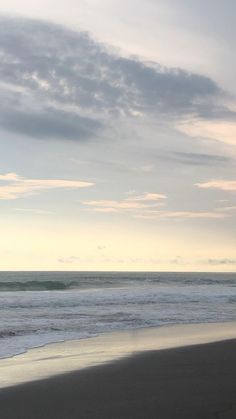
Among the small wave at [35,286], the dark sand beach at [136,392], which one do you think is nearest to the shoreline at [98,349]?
the dark sand beach at [136,392]

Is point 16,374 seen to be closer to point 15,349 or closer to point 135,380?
point 135,380

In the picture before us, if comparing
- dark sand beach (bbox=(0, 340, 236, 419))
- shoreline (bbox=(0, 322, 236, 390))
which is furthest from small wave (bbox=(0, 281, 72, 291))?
dark sand beach (bbox=(0, 340, 236, 419))

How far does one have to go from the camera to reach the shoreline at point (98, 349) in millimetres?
9078

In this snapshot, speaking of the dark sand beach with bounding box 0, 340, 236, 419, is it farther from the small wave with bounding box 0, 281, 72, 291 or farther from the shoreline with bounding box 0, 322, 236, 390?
the small wave with bounding box 0, 281, 72, 291

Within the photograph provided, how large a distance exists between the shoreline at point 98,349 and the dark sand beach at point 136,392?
51 centimetres

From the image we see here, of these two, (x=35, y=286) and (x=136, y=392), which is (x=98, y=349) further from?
(x=35, y=286)

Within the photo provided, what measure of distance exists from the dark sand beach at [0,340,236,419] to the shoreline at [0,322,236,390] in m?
0.51

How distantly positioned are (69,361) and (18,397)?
3.03m

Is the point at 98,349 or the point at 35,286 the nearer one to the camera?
the point at 98,349

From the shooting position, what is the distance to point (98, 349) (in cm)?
1178

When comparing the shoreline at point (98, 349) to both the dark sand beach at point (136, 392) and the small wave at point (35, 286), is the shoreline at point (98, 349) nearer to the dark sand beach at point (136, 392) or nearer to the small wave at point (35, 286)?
the dark sand beach at point (136, 392)

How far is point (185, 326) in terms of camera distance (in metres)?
16.9

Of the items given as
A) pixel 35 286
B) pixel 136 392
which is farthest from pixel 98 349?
pixel 35 286

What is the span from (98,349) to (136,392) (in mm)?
4486
